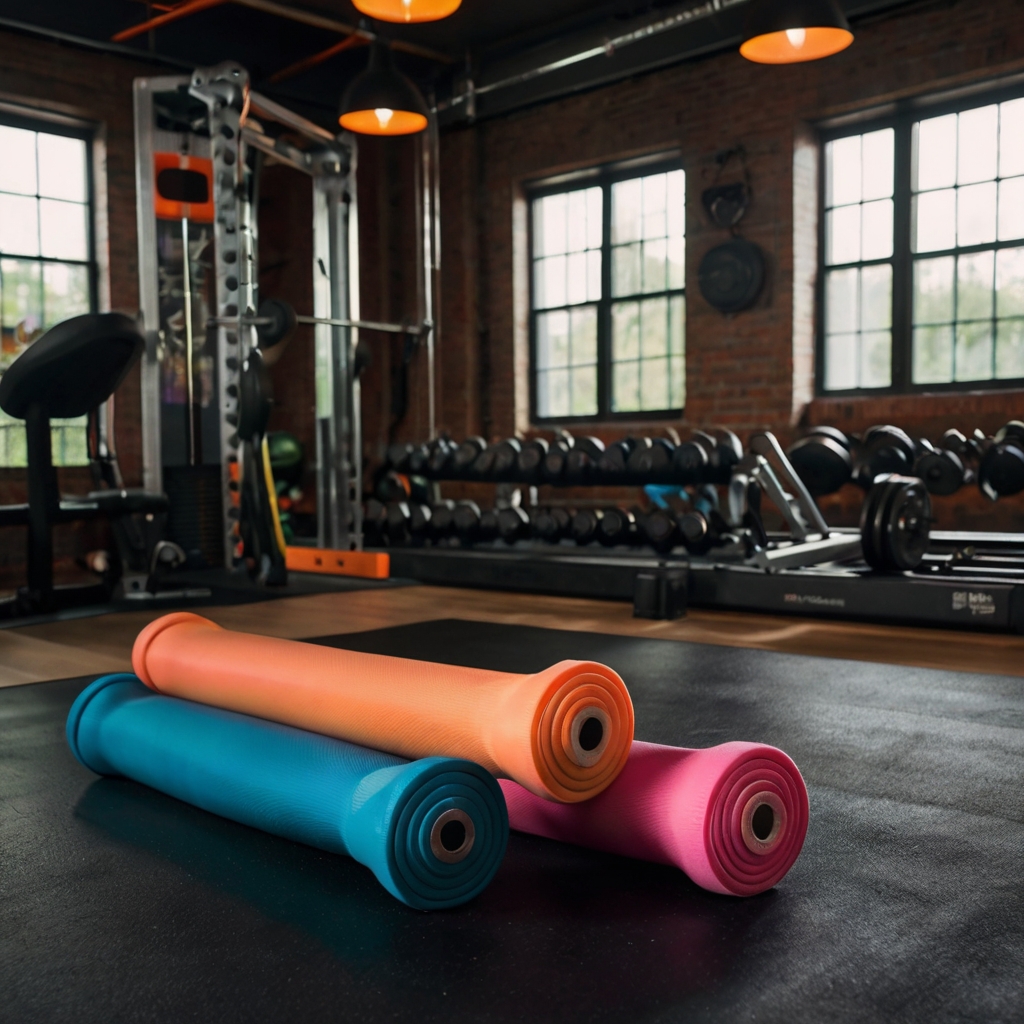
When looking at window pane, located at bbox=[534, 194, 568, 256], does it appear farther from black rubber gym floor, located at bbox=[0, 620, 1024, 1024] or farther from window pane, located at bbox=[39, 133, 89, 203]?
black rubber gym floor, located at bbox=[0, 620, 1024, 1024]

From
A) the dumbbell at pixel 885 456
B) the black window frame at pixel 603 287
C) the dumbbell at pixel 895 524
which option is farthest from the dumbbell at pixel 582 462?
the black window frame at pixel 603 287

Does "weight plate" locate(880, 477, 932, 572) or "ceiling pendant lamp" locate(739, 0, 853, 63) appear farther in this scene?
"ceiling pendant lamp" locate(739, 0, 853, 63)

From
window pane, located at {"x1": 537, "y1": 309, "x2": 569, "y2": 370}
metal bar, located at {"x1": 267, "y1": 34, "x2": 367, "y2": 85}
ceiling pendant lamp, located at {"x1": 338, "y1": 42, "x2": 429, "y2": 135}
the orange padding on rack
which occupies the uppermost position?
metal bar, located at {"x1": 267, "y1": 34, "x2": 367, "y2": 85}

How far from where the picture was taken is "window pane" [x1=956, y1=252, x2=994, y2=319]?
568 centimetres

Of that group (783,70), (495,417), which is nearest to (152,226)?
(495,417)

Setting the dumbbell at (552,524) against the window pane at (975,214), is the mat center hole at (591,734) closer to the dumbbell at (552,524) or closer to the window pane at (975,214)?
the dumbbell at (552,524)

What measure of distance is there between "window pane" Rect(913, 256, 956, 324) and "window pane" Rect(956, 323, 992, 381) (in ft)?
0.40

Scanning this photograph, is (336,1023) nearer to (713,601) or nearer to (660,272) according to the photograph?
(713,601)

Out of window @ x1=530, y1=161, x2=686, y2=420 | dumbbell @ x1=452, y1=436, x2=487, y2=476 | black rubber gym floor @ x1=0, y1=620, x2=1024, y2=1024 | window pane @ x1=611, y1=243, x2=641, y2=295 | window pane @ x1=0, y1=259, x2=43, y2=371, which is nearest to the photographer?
black rubber gym floor @ x1=0, y1=620, x2=1024, y2=1024

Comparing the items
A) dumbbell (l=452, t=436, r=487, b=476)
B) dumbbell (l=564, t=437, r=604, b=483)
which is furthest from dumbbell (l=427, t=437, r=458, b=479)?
dumbbell (l=564, t=437, r=604, b=483)

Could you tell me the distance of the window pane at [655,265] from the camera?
22.7 feet

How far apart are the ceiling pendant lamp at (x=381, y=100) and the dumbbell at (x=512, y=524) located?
208cm

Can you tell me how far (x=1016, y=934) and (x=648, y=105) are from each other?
20.6ft

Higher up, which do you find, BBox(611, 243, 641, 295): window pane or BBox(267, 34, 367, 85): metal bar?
BBox(267, 34, 367, 85): metal bar
